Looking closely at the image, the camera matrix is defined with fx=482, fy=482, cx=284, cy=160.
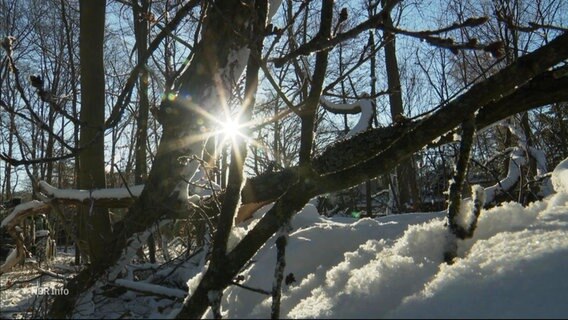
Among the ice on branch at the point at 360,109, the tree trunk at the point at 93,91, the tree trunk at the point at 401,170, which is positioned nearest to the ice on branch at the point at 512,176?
the ice on branch at the point at 360,109

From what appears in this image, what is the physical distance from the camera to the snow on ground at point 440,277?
1.10 meters

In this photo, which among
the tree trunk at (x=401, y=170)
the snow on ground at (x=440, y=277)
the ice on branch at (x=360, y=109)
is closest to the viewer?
the snow on ground at (x=440, y=277)

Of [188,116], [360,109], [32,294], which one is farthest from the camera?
[32,294]

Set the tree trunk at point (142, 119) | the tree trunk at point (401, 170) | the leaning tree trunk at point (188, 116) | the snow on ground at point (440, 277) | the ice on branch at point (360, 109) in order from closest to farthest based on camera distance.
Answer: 1. the snow on ground at point (440, 277)
2. the leaning tree trunk at point (188, 116)
3. the ice on branch at point (360, 109)
4. the tree trunk at point (142, 119)
5. the tree trunk at point (401, 170)

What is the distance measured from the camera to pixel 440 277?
4.09 ft

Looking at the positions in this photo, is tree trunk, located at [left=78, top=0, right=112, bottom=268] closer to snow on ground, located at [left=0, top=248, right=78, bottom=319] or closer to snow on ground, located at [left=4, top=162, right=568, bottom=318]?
snow on ground, located at [left=0, top=248, right=78, bottom=319]

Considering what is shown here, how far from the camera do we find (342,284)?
1418mm

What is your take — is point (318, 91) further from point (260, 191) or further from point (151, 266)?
point (151, 266)

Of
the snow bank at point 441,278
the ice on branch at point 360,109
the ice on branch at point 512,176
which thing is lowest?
the snow bank at point 441,278

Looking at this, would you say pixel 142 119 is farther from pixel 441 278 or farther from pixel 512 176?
pixel 441 278

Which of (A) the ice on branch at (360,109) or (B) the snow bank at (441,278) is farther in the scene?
(A) the ice on branch at (360,109)

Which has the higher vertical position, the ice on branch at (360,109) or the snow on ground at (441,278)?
the ice on branch at (360,109)

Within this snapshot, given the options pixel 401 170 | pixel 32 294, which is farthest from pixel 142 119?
pixel 401 170

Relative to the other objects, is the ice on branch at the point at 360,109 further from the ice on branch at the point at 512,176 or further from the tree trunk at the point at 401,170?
the tree trunk at the point at 401,170
